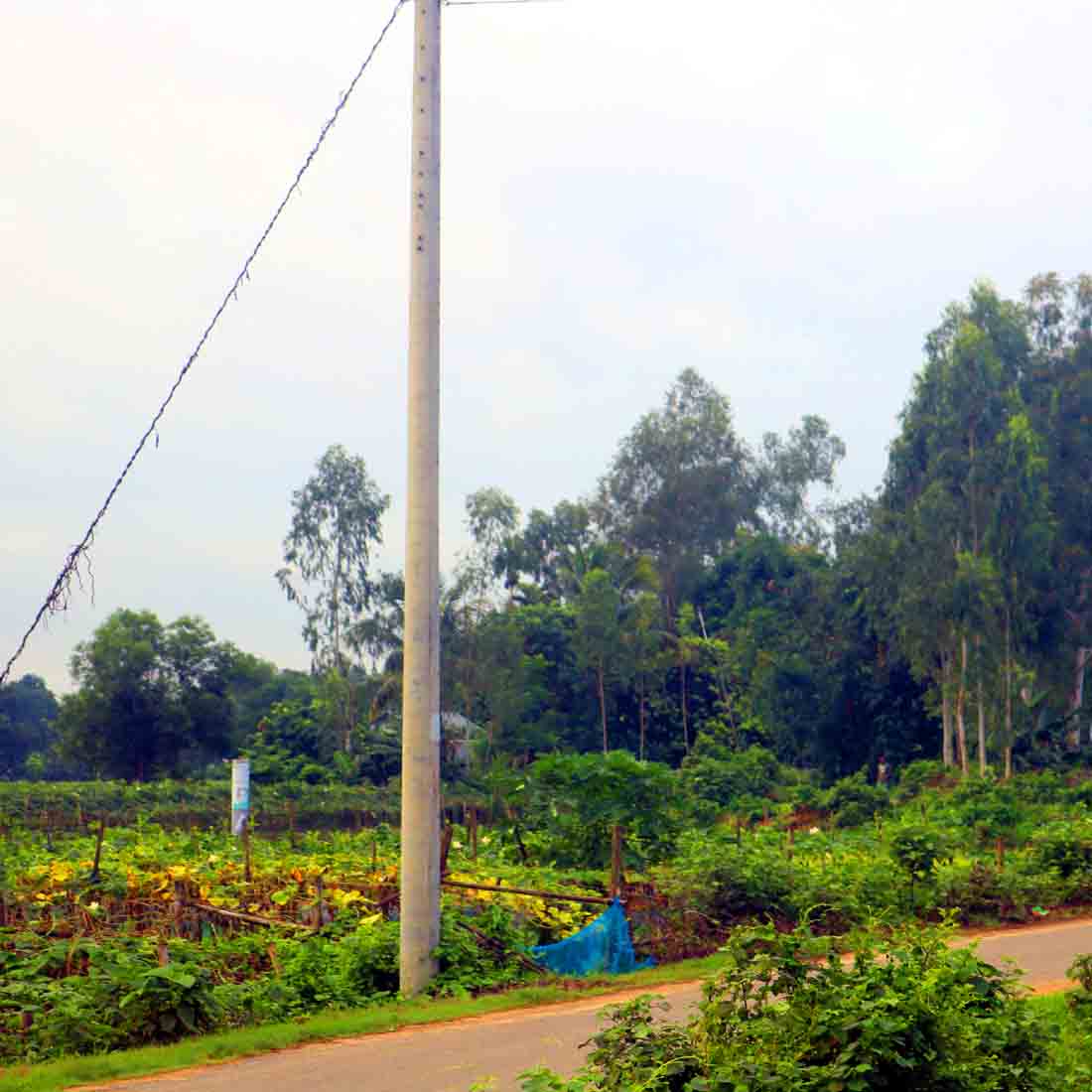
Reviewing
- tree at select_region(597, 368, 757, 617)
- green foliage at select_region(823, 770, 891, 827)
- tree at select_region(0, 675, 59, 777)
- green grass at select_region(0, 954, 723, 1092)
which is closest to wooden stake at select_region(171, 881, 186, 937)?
green grass at select_region(0, 954, 723, 1092)

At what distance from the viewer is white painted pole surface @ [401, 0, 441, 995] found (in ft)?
41.5

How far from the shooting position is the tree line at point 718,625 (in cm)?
4506

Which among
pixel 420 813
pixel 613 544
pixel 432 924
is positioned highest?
pixel 613 544

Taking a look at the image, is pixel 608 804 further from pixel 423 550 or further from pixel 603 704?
pixel 603 704

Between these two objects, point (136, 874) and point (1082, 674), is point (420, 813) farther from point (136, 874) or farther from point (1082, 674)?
point (1082, 674)

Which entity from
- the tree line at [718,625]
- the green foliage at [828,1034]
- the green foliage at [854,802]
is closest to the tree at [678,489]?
the tree line at [718,625]

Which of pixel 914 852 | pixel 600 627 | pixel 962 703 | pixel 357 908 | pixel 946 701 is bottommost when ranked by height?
pixel 357 908

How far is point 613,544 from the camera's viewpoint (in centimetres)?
6869

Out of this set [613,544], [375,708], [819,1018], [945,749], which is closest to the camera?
[819,1018]

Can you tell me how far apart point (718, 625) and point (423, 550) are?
53.7 m

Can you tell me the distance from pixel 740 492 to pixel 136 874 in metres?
58.3

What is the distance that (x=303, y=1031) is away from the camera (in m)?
11.1

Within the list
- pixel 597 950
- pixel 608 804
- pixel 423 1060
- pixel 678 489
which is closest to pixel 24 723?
pixel 678 489

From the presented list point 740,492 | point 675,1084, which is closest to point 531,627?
point 740,492
